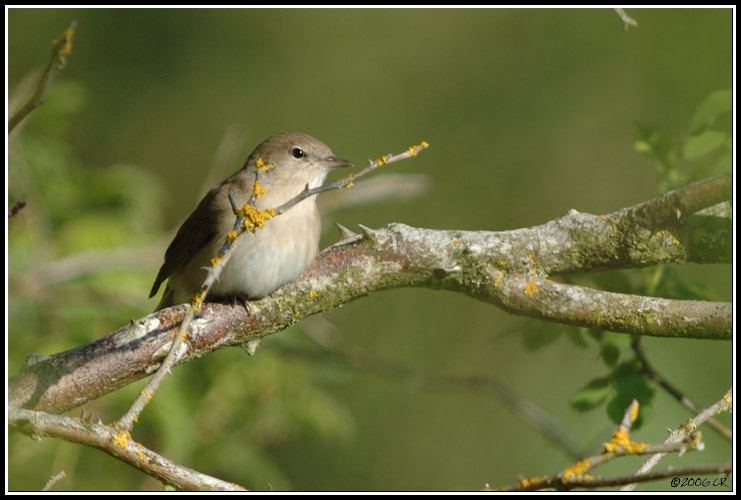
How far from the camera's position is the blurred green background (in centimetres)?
472

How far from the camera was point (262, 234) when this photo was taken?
362cm

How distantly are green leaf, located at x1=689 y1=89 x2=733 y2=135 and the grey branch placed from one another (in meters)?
0.49

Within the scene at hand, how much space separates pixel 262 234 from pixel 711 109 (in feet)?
6.89

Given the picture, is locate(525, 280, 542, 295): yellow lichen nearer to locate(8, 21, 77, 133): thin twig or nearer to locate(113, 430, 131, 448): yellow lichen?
locate(113, 430, 131, 448): yellow lichen

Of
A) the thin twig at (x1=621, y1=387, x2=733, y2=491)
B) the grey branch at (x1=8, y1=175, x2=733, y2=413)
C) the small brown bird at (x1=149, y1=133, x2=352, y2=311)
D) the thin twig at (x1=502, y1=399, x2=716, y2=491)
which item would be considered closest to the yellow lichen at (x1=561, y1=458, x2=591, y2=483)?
the thin twig at (x1=502, y1=399, x2=716, y2=491)

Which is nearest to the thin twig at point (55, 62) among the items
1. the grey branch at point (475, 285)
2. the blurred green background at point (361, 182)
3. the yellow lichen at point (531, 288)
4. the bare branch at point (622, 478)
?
the grey branch at point (475, 285)

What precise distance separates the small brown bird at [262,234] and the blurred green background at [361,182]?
2.34 ft

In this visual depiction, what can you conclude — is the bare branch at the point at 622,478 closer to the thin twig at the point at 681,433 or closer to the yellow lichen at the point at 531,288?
the thin twig at the point at 681,433

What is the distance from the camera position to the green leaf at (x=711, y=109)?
3.03 m

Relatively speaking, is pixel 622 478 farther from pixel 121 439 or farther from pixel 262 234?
pixel 262 234

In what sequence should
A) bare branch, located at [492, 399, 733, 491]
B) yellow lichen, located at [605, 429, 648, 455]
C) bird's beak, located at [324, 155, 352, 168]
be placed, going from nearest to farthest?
bare branch, located at [492, 399, 733, 491] < yellow lichen, located at [605, 429, 648, 455] < bird's beak, located at [324, 155, 352, 168]

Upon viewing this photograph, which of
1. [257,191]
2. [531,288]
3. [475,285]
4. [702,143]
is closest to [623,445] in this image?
[531,288]

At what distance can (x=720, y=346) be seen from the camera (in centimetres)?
502

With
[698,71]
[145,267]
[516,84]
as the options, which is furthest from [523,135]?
[145,267]
